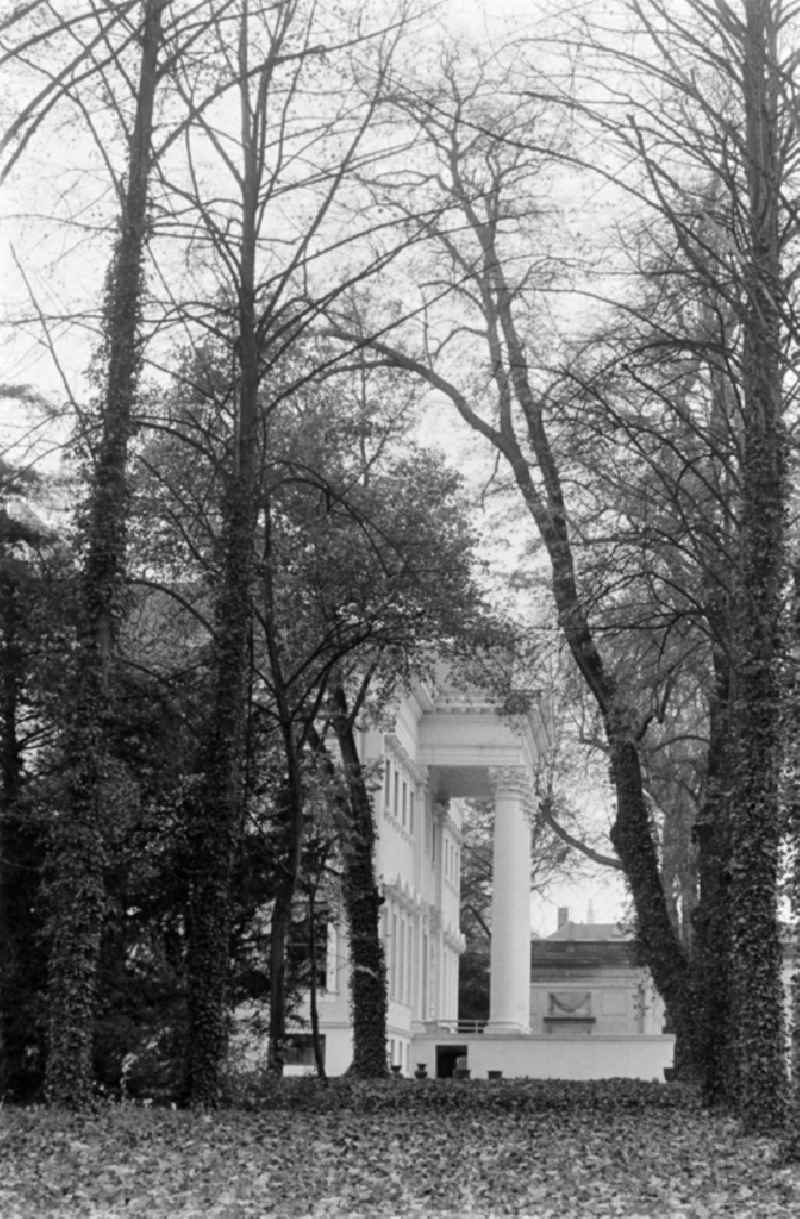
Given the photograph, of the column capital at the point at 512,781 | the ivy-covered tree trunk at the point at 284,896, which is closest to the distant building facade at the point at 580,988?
the column capital at the point at 512,781

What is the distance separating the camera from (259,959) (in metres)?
28.2

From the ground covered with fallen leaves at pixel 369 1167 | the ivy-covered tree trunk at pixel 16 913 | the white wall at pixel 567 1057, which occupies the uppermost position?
the ivy-covered tree trunk at pixel 16 913

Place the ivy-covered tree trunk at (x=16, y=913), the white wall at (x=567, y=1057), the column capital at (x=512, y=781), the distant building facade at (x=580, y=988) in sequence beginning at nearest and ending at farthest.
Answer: the ivy-covered tree trunk at (x=16, y=913)
the white wall at (x=567, y=1057)
the column capital at (x=512, y=781)
the distant building facade at (x=580, y=988)

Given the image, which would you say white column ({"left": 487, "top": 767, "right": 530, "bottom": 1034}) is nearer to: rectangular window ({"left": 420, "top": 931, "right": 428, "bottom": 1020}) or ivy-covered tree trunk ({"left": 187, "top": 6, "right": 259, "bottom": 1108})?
rectangular window ({"left": 420, "top": 931, "right": 428, "bottom": 1020})

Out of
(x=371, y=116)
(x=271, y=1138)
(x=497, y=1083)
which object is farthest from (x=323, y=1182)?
(x=497, y=1083)

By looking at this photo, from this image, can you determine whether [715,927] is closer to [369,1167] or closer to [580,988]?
[369,1167]

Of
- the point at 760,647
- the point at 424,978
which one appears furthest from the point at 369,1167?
the point at 424,978

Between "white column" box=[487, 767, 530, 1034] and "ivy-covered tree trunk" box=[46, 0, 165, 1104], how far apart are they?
38.5 metres

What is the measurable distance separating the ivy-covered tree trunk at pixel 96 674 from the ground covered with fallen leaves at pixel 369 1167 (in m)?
0.98

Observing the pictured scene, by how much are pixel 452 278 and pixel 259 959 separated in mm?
11377

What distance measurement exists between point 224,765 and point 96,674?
2820 mm

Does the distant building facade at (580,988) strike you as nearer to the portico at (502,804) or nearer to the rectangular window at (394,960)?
the portico at (502,804)

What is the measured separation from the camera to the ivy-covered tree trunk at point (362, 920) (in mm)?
31125

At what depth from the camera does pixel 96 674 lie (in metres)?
17.8
